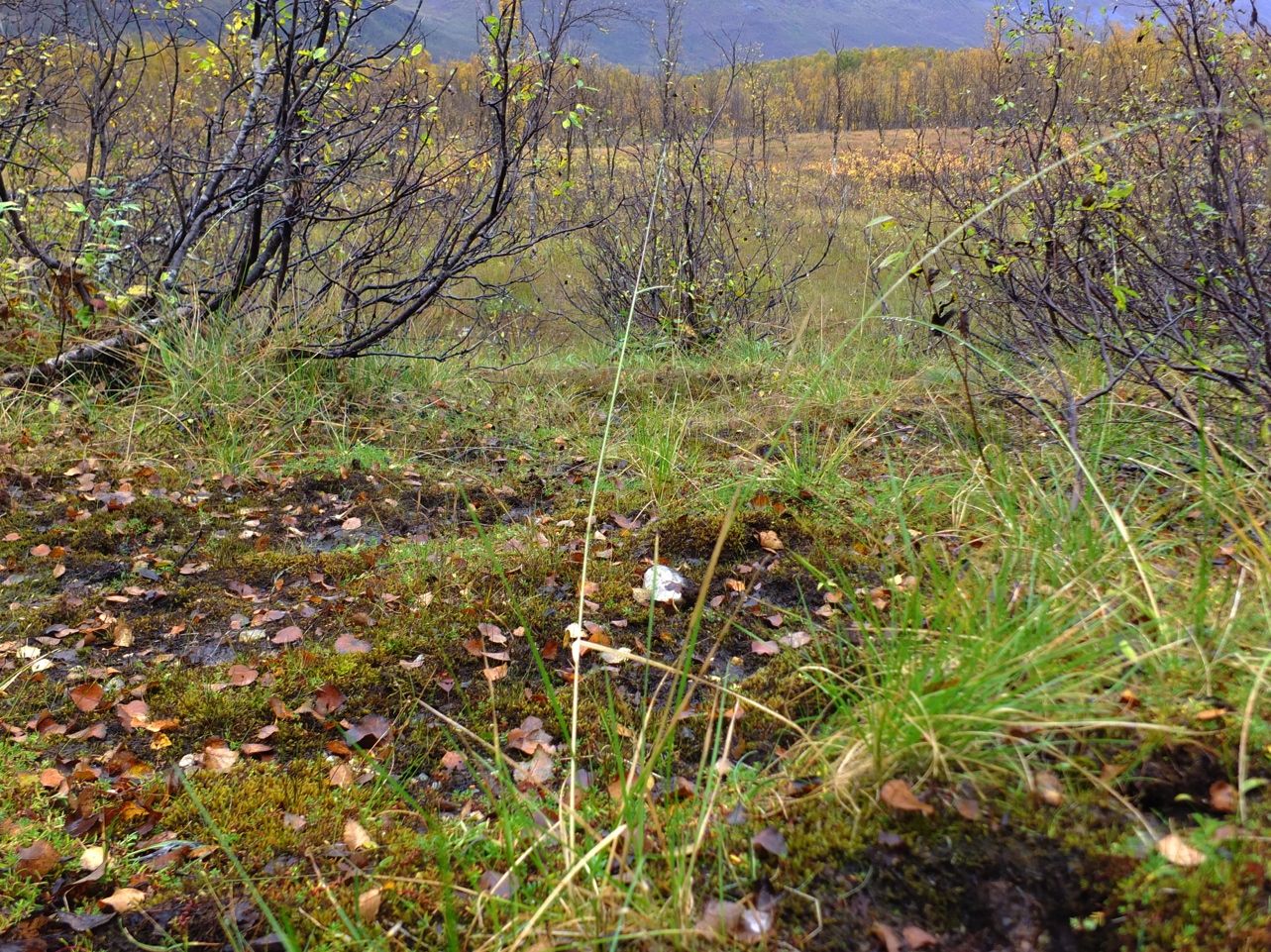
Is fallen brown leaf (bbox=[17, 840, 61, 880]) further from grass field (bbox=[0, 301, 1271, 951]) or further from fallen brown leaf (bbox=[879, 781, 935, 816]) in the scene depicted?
fallen brown leaf (bbox=[879, 781, 935, 816])

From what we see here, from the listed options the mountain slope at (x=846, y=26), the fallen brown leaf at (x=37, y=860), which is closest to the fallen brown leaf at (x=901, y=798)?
the fallen brown leaf at (x=37, y=860)

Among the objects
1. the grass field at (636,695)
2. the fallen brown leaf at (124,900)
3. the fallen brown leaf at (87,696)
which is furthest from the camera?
the fallen brown leaf at (87,696)

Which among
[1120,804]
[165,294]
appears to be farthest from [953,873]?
[165,294]

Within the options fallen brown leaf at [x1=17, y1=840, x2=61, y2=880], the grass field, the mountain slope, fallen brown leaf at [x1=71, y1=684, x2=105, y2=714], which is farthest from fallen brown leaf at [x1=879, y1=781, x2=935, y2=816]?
the mountain slope

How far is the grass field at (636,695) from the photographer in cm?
123

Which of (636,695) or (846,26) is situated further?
(846,26)

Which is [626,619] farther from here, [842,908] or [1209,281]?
[1209,281]

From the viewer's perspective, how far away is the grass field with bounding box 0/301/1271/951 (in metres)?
1.23

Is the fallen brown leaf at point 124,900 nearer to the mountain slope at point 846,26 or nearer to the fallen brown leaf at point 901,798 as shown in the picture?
the fallen brown leaf at point 901,798

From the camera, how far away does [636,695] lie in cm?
223

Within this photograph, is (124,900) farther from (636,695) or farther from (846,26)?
(846,26)

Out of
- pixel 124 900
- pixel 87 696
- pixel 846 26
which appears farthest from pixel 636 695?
pixel 846 26

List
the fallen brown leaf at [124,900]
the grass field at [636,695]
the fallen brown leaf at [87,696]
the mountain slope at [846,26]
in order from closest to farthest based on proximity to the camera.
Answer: the grass field at [636,695], the fallen brown leaf at [124,900], the fallen brown leaf at [87,696], the mountain slope at [846,26]

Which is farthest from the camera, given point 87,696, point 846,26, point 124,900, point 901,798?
point 846,26
